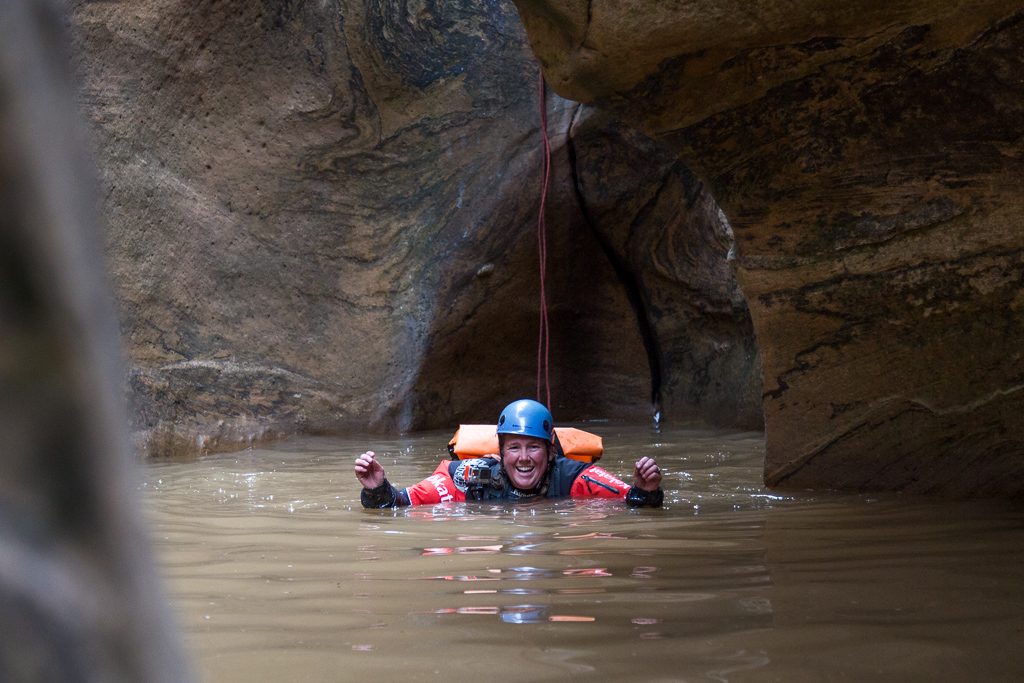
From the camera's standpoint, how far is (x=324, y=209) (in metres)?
8.53

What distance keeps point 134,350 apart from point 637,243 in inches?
221

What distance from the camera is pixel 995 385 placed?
4.01m

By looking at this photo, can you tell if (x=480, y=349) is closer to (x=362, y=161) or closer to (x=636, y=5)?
(x=362, y=161)

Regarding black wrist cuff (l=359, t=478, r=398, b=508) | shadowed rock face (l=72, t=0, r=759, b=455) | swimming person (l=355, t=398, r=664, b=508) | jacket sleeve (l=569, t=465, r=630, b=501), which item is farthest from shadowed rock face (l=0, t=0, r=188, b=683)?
shadowed rock face (l=72, t=0, r=759, b=455)

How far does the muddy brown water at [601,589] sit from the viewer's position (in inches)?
69.8

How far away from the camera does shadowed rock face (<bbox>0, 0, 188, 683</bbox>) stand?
0.32 metres

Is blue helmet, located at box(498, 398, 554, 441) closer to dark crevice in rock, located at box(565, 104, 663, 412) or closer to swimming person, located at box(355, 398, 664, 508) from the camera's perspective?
swimming person, located at box(355, 398, 664, 508)

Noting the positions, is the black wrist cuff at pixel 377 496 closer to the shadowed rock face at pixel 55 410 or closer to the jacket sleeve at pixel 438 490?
the jacket sleeve at pixel 438 490

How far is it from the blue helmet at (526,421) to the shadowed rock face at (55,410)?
14.5 feet

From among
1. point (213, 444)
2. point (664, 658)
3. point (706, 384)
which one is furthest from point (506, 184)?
point (664, 658)

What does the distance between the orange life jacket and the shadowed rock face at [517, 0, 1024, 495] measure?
3.76ft

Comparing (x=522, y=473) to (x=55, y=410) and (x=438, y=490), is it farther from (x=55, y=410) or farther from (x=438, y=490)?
(x=55, y=410)

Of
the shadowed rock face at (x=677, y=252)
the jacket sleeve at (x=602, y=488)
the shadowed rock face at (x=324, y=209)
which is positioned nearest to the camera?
the jacket sleeve at (x=602, y=488)

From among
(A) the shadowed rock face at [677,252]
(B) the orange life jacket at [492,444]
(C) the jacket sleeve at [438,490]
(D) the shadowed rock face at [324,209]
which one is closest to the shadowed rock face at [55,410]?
(C) the jacket sleeve at [438,490]
